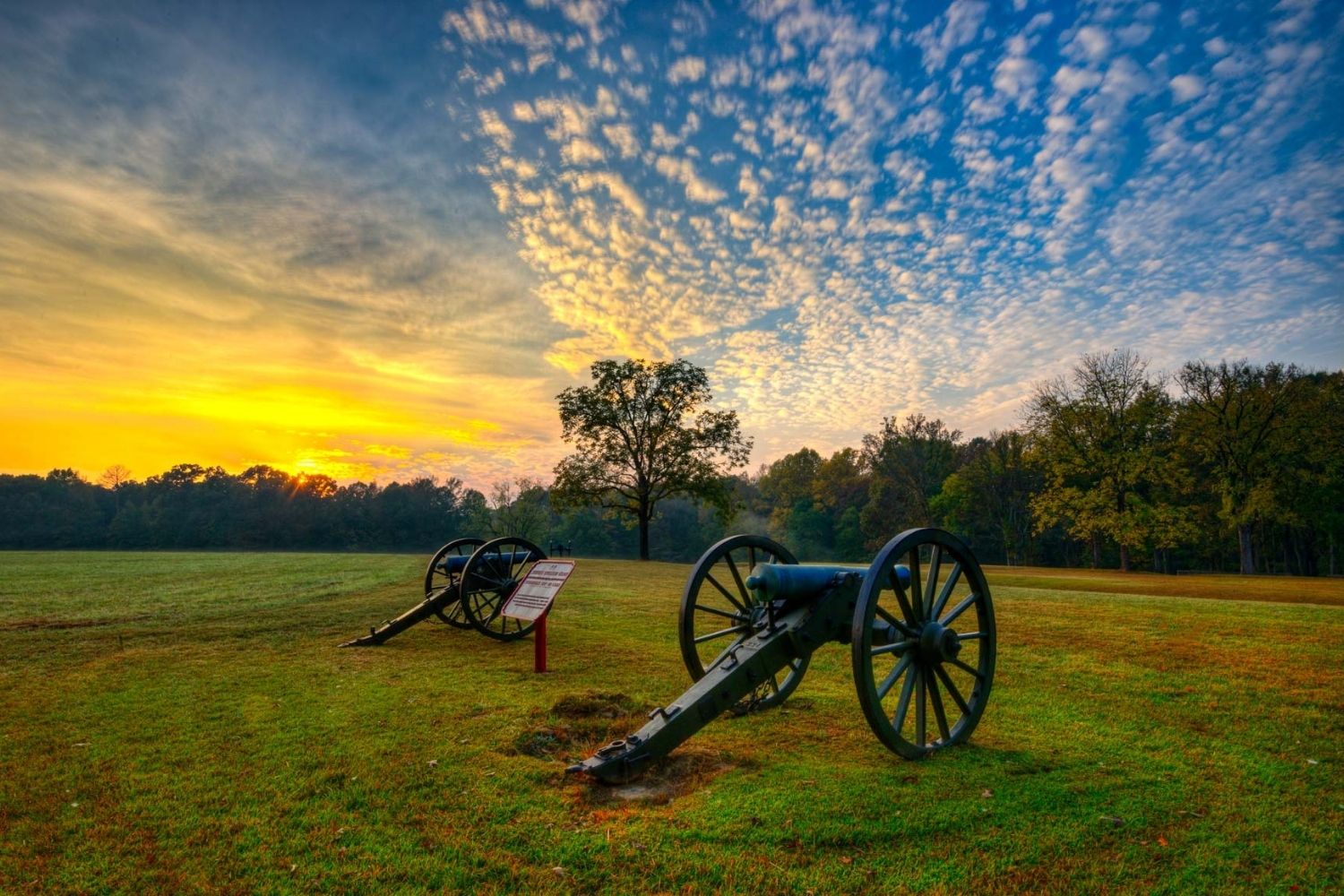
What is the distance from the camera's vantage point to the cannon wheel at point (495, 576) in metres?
9.43

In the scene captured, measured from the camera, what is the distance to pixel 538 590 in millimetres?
7270

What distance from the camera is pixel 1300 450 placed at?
30922mm

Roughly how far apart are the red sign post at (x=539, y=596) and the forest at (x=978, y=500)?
22.9m

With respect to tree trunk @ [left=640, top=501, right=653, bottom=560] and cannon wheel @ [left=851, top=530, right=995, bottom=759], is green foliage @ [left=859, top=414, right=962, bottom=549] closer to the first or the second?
tree trunk @ [left=640, top=501, right=653, bottom=560]

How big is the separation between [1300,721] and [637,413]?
2880 centimetres

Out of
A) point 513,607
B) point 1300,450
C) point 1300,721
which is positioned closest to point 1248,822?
point 1300,721

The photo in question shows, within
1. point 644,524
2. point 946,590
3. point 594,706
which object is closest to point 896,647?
point 946,590

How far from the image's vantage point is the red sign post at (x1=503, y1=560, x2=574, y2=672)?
7.01 meters

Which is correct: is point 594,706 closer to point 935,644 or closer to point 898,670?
point 898,670

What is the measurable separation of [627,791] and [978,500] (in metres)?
53.2

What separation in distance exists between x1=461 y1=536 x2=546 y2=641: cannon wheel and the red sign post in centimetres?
188

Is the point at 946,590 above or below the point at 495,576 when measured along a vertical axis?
above

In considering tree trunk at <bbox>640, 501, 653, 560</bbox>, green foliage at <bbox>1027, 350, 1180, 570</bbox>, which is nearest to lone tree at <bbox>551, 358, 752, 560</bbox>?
tree trunk at <bbox>640, 501, 653, 560</bbox>

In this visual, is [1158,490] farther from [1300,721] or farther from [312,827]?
[312,827]
